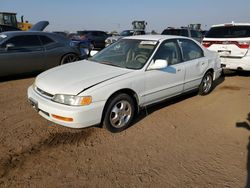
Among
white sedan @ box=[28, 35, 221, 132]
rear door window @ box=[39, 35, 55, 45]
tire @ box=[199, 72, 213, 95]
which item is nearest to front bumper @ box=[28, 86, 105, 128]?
white sedan @ box=[28, 35, 221, 132]

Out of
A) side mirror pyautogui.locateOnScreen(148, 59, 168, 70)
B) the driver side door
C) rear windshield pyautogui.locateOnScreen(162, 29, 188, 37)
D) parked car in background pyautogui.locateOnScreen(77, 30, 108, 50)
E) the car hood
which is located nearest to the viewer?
the car hood

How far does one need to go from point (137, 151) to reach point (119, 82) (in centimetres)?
103

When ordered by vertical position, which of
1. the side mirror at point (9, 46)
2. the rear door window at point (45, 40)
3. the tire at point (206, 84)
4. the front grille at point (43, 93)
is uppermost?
the rear door window at point (45, 40)

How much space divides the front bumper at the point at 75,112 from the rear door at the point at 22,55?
3730 millimetres

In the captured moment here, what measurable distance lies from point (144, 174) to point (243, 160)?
1.36 metres

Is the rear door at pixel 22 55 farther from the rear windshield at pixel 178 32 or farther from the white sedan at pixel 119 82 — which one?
the rear windshield at pixel 178 32

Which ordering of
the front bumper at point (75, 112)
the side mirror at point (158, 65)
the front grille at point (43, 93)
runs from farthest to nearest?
the side mirror at point (158, 65) < the front grille at point (43, 93) < the front bumper at point (75, 112)

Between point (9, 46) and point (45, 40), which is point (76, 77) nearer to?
Result: point (9, 46)

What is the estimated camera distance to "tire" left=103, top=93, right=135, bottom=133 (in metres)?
3.55

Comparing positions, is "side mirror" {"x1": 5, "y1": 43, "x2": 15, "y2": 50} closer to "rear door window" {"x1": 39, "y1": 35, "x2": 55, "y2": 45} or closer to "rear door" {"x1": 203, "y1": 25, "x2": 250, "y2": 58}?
"rear door window" {"x1": 39, "y1": 35, "x2": 55, "y2": 45}

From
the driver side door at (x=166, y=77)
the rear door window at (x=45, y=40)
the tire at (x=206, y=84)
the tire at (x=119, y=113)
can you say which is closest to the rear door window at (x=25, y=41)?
the rear door window at (x=45, y=40)

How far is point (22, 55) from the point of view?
6.77m

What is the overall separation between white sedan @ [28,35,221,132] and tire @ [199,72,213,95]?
0.21 meters

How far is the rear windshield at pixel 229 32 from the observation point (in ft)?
23.2
